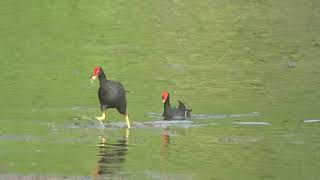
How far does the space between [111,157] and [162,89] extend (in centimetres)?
951

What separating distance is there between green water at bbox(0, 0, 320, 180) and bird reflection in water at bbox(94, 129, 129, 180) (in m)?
0.03

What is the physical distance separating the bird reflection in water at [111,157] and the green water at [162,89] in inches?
1.1

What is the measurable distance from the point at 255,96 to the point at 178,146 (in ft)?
22.3

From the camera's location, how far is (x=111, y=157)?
16.5m

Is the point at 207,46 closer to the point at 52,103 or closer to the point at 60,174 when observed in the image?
the point at 52,103

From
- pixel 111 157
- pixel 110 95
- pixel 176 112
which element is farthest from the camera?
pixel 176 112

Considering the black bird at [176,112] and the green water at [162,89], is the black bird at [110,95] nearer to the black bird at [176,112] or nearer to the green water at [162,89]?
the green water at [162,89]

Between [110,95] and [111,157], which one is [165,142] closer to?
[111,157]

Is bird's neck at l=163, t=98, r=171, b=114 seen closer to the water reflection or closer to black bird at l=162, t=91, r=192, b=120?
black bird at l=162, t=91, r=192, b=120

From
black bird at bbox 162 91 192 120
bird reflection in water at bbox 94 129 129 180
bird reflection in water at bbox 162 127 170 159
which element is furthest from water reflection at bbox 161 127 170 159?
black bird at bbox 162 91 192 120

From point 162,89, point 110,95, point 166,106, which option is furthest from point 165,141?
point 162,89

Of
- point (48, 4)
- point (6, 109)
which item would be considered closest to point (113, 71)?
point (6, 109)

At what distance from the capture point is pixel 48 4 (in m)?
52.8

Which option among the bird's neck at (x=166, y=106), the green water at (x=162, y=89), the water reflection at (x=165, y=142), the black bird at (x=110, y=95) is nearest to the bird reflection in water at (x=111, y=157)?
the green water at (x=162, y=89)
